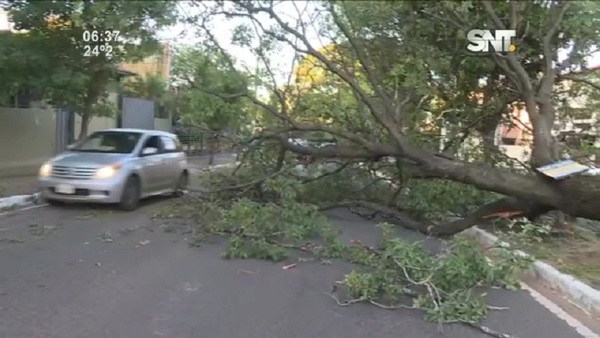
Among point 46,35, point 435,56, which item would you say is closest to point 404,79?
point 435,56

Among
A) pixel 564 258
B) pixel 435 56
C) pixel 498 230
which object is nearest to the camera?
pixel 564 258

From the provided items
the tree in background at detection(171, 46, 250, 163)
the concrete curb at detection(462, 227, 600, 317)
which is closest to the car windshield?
the tree in background at detection(171, 46, 250, 163)

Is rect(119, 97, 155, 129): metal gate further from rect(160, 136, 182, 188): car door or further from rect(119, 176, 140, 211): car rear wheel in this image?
rect(119, 176, 140, 211): car rear wheel

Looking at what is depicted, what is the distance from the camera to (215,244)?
9.26 meters

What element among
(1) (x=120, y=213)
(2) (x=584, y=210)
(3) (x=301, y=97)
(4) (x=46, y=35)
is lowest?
(1) (x=120, y=213)

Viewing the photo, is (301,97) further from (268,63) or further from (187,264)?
(187,264)

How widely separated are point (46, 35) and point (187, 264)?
22.6 feet

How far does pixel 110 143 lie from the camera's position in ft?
43.2

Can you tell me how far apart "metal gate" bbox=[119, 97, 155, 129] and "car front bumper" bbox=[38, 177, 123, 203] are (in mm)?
13280

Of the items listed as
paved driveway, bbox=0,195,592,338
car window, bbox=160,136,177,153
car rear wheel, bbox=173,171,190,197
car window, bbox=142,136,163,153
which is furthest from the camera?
car rear wheel, bbox=173,171,190,197

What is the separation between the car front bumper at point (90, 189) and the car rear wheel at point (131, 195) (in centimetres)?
19

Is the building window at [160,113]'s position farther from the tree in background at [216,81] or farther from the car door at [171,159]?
the tree in background at [216,81]

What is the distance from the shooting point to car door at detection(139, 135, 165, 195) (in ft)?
42.0

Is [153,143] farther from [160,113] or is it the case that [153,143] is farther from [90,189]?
[160,113]
